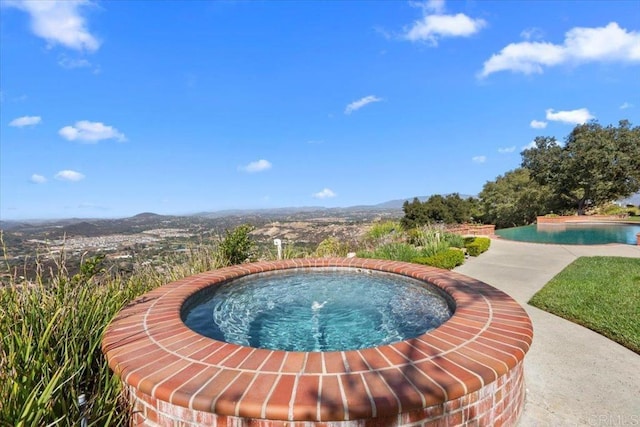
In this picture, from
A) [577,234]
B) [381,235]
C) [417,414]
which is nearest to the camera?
[417,414]

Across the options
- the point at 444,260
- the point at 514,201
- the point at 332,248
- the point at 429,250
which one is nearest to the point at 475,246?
the point at 429,250

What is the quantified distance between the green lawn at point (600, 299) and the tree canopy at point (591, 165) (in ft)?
60.9

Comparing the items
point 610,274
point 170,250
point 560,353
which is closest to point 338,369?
point 560,353

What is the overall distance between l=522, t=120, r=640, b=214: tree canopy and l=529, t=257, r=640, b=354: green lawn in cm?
1857

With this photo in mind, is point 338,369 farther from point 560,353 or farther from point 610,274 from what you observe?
point 610,274

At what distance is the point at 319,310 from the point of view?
3854 millimetres

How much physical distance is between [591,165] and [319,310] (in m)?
25.9

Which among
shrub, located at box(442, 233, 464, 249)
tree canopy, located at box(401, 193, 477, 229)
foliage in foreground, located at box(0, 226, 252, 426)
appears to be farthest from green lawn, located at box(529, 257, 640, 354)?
tree canopy, located at box(401, 193, 477, 229)

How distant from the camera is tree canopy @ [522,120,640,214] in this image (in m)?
20.5

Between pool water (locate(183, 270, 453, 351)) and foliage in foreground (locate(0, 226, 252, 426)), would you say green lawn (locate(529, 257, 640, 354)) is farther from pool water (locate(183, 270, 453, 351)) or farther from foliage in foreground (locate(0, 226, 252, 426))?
foliage in foreground (locate(0, 226, 252, 426))

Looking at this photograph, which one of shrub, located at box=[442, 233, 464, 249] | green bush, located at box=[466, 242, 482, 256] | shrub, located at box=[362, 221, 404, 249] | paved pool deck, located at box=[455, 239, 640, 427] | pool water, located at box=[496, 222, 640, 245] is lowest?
pool water, located at box=[496, 222, 640, 245]

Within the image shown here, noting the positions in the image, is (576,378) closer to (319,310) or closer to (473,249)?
(319,310)

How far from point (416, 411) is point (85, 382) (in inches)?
88.3

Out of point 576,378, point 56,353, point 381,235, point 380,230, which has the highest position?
point 56,353
